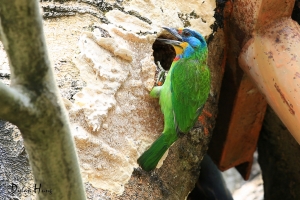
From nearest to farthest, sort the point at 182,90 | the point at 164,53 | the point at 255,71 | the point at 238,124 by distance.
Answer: the point at 182,90 < the point at 255,71 < the point at 164,53 < the point at 238,124

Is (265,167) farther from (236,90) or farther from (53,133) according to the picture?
(53,133)

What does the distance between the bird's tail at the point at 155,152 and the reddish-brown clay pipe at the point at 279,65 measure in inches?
22.5

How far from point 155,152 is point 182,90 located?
15.5 inches

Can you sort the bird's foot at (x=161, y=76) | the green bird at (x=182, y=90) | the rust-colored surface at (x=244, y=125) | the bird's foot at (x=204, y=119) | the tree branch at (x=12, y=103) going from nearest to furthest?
the tree branch at (x=12, y=103) → the green bird at (x=182, y=90) → the bird's foot at (x=161, y=76) → the bird's foot at (x=204, y=119) → the rust-colored surface at (x=244, y=125)

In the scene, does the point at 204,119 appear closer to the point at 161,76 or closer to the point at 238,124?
the point at 161,76

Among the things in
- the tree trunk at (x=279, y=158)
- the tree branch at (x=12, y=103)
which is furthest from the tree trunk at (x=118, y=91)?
the tree trunk at (x=279, y=158)

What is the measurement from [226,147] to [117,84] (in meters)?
1.31

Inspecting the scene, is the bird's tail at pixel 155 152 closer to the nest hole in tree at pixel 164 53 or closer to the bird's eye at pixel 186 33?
the bird's eye at pixel 186 33

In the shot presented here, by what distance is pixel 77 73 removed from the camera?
1.98m

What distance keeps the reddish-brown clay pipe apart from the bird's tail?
0.57 meters

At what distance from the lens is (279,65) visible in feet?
7.54

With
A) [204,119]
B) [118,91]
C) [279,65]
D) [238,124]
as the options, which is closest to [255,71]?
[279,65]

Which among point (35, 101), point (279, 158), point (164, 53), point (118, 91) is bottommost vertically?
point (279, 158)

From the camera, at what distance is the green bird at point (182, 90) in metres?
2.04
